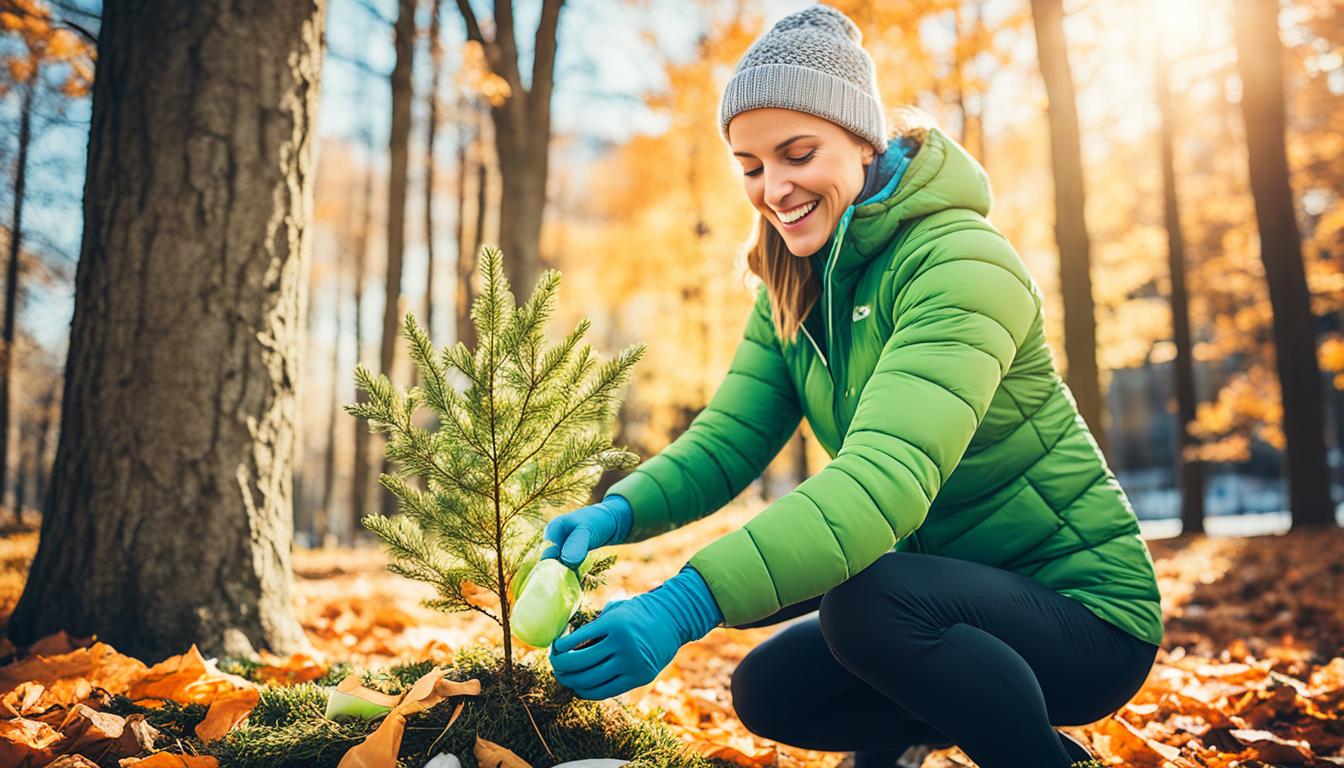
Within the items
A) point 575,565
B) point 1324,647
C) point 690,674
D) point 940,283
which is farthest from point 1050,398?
point 1324,647

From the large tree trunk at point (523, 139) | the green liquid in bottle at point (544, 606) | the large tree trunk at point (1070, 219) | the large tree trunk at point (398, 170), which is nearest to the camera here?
the green liquid in bottle at point (544, 606)

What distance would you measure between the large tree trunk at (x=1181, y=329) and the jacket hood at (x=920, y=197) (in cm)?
1018

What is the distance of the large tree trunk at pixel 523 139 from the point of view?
286 inches

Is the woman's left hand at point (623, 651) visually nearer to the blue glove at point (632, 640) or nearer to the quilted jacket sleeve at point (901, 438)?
the blue glove at point (632, 640)

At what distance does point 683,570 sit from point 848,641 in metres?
0.47

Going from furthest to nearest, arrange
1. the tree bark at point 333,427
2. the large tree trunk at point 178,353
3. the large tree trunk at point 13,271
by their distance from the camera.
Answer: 1. the tree bark at point 333,427
2. the large tree trunk at point 13,271
3. the large tree trunk at point 178,353

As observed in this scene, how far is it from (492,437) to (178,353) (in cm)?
Result: 155

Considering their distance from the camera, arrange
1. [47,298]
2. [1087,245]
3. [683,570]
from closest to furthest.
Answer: [683,570] → [1087,245] → [47,298]

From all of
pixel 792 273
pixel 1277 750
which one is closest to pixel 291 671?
pixel 792 273

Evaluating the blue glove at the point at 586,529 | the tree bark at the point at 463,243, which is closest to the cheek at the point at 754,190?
the blue glove at the point at 586,529

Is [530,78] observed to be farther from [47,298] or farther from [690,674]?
[47,298]

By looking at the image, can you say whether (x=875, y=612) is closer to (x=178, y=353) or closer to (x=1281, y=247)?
(x=178, y=353)

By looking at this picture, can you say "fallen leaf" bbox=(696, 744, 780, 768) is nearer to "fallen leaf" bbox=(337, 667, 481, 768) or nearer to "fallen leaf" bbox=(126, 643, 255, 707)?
"fallen leaf" bbox=(337, 667, 481, 768)

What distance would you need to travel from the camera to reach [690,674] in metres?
3.27
